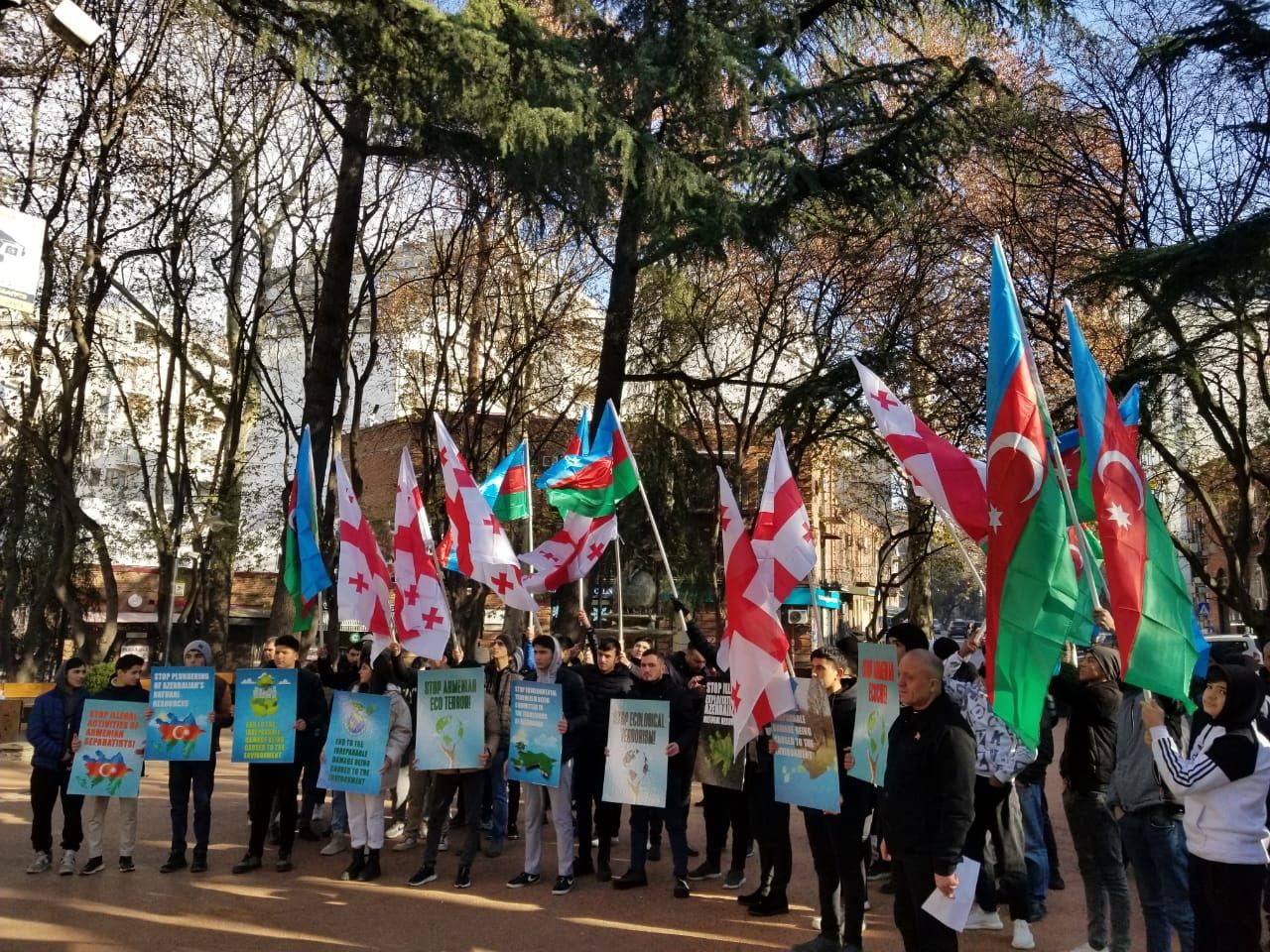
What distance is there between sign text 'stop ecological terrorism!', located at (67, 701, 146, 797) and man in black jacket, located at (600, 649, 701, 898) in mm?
4048

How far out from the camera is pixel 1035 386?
6820mm

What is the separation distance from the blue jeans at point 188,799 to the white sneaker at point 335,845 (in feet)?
3.88

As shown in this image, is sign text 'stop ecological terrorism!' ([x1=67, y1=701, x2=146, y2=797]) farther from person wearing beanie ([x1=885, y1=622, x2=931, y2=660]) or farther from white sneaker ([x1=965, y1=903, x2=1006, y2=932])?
white sneaker ([x1=965, y1=903, x2=1006, y2=932])

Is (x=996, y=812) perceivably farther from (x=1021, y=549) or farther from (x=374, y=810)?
(x=374, y=810)

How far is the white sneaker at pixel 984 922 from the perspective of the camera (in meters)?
7.97

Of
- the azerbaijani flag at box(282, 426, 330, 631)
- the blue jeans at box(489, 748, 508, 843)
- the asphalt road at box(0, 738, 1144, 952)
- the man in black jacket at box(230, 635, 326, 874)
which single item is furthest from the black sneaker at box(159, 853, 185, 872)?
the azerbaijani flag at box(282, 426, 330, 631)

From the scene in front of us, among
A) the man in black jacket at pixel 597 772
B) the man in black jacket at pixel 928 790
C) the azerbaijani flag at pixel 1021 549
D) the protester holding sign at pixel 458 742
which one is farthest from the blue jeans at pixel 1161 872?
the protester holding sign at pixel 458 742

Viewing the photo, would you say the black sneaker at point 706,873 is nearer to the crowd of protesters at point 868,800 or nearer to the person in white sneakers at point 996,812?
the crowd of protesters at point 868,800

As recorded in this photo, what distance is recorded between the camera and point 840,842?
7391mm

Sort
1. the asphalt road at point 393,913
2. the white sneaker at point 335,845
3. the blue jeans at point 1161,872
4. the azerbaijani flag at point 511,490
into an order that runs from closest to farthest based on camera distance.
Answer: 1. the blue jeans at point 1161,872
2. the asphalt road at point 393,913
3. the white sneaker at point 335,845
4. the azerbaijani flag at point 511,490

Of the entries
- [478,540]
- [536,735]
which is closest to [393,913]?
[536,735]

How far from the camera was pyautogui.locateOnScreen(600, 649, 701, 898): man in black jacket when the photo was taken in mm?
9227

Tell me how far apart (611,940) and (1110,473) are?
4.27m

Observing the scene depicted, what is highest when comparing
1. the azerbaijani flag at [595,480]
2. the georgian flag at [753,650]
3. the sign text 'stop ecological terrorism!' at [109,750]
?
the azerbaijani flag at [595,480]
